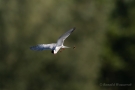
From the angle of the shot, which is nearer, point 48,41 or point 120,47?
point 48,41

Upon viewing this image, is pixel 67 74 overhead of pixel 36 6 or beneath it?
beneath

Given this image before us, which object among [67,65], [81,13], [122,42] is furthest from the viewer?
[122,42]

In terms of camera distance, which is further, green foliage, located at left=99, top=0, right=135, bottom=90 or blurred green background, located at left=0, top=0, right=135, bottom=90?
green foliage, located at left=99, top=0, right=135, bottom=90

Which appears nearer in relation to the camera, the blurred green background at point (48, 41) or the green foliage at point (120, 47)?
the blurred green background at point (48, 41)

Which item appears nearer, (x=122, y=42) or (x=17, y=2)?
(x=17, y=2)

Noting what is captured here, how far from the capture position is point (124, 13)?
71.6 feet

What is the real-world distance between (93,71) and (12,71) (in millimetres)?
3149

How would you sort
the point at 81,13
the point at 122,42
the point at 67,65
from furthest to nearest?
the point at 122,42 < the point at 81,13 < the point at 67,65

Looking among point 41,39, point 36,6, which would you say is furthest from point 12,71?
point 36,6

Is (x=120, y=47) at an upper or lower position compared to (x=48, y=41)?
upper

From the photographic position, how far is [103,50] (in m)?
21.7

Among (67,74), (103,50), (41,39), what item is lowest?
(67,74)

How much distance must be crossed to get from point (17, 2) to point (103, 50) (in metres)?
5.09

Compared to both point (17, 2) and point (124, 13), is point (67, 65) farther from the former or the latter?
point (124, 13)
